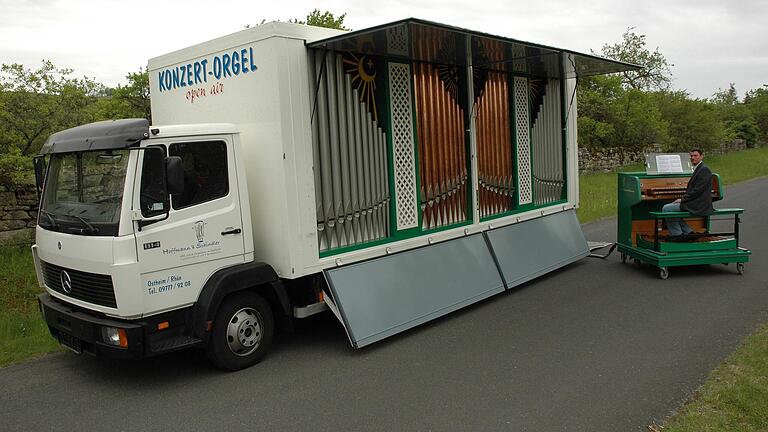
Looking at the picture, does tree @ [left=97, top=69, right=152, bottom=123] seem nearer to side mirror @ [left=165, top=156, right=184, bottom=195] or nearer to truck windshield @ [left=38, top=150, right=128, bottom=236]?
truck windshield @ [left=38, top=150, right=128, bottom=236]

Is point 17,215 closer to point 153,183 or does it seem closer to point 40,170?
point 40,170

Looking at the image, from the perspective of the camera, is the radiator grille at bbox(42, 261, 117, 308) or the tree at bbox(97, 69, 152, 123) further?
the tree at bbox(97, 69, 152, 123)

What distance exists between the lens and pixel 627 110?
32219 millimetres

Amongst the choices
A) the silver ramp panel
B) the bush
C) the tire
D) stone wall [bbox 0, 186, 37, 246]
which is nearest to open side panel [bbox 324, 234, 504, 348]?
the silver ramp panel

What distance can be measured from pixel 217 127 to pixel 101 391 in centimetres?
253

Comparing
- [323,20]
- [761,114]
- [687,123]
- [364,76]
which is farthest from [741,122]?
[364,76]

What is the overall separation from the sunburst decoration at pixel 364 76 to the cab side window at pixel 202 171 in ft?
5.69

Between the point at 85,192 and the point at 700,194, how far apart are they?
8.02 metres

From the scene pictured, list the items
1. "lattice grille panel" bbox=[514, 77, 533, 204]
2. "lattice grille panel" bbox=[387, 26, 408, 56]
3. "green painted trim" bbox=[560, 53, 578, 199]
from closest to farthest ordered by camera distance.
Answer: "lattice grille panel" bbox=[387, 26, 408, 56], "lattice grille panel" bbox=[514, 77, 533, 204], "green painted trim" bbox=[560, 53, 578, 199]

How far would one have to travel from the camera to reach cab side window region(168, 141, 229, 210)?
5.38 metres

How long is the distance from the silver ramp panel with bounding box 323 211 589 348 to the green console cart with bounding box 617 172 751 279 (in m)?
1.00

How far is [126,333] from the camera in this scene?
499 cm

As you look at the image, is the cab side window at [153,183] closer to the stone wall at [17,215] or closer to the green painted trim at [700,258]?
the stone wall at [17,215]

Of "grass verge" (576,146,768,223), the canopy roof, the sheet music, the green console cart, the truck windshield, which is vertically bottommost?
"grass verge" (576,146,768,223)
